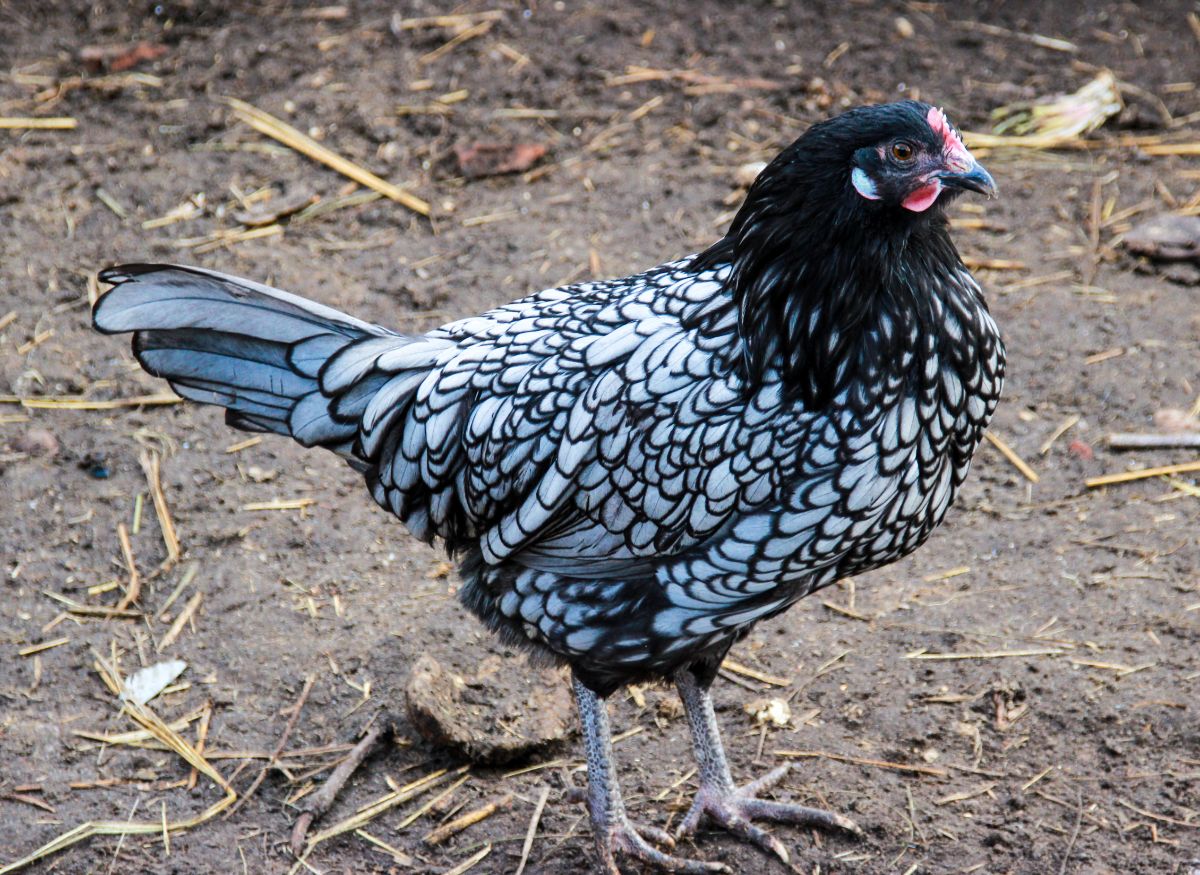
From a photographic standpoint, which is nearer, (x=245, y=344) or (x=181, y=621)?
(x=245, y=344)

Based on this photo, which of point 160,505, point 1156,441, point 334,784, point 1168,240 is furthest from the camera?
point 1168,240

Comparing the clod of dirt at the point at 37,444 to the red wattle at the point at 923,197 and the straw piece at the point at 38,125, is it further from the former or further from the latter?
the red wattle at the point at 923,197

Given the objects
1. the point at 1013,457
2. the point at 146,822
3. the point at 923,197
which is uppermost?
the point at 923,197

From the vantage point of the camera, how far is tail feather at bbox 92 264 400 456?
3.33 meters

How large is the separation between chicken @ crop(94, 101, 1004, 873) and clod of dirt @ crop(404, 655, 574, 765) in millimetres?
378

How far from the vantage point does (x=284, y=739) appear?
12.9ft

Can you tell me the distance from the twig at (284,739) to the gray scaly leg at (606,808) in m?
1.03

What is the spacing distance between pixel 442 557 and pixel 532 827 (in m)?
1.18

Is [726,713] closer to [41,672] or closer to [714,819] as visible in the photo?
[714,819]

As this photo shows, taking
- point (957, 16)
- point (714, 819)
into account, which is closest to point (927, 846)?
point (714, 819)

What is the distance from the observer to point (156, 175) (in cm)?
620

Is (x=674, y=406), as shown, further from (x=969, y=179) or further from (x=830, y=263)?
(x=969, y=179)

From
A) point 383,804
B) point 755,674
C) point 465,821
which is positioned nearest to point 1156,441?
point 755,674

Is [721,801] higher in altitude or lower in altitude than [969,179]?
Answer: lower
